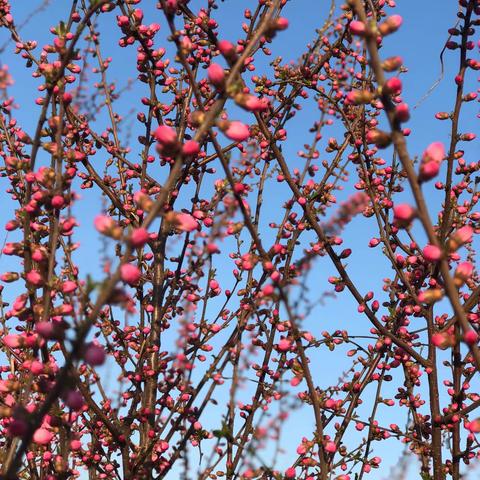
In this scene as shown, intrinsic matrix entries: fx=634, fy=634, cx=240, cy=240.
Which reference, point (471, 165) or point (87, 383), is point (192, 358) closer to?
point (87, 383)

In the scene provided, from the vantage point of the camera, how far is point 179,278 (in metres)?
4.63

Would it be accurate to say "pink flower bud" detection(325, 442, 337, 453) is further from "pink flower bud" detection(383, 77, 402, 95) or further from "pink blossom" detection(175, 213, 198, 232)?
"pink flower bud" detection(383, 77, 402, 95)

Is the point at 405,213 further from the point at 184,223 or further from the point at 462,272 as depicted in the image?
the point at 184,223

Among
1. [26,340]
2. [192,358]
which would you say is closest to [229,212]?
[26,340]

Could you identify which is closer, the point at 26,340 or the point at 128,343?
the point at 26,340

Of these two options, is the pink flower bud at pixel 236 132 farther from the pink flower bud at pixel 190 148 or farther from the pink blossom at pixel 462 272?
the pink blossom at pixel 462 272

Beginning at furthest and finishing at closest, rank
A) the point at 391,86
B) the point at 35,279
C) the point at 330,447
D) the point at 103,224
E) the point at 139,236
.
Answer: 1. the point at 330,447
2. the point at 35,279
3. the point at 391,86
4. the point at 103,224
5. the point at 139,236

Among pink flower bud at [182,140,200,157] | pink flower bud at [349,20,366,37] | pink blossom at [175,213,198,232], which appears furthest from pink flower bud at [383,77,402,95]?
pink blossom at [175,213,198,232]

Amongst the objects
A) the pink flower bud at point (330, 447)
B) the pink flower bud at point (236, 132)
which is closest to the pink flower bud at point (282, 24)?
the pink flower bud at point (236, 132)

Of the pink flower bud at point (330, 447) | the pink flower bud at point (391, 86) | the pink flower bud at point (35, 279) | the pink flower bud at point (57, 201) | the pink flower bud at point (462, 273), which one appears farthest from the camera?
the pink flower bud at point (330, 447)

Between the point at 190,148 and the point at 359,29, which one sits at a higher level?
the point at 359,29

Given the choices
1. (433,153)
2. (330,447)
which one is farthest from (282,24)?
(330,447)

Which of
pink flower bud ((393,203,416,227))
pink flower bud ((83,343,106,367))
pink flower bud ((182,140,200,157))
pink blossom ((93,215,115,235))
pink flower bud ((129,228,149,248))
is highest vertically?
pink flower bud ((182,140,200,157))

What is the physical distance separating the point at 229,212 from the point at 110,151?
2968 mm
